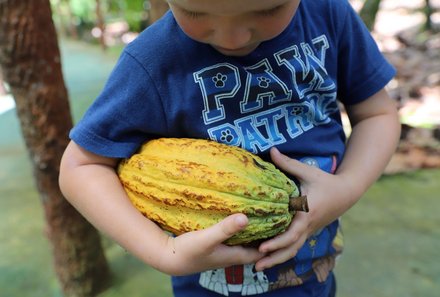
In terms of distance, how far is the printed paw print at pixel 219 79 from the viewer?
1.05 metres

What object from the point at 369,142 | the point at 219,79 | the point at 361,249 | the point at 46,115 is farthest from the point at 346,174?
the point at 361,249

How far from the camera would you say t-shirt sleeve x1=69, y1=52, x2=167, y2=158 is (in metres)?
1.01

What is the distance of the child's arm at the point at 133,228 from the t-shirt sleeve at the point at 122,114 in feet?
0.15

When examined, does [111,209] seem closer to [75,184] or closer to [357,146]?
[75,184]

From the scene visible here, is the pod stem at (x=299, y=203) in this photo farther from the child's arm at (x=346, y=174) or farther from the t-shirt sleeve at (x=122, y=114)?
the t-shirt sleeve at (x=122, y=114)

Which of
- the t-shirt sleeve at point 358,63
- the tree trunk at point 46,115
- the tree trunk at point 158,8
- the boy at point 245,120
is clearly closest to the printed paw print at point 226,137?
the boy at point 245,120

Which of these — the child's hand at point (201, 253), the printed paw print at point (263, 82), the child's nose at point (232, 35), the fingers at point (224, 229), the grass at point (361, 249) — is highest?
the child's nose at point (232, 35)

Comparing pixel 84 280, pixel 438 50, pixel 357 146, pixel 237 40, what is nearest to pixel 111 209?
pixel 237 40

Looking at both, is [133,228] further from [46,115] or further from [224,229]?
[46,115]

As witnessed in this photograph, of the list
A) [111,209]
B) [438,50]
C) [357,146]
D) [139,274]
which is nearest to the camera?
[111,209]

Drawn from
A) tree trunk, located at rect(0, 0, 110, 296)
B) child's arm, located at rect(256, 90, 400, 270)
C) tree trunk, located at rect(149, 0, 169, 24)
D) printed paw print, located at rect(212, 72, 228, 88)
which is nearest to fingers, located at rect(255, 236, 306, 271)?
child's arm, located at rect(256, 90, 400, 270)

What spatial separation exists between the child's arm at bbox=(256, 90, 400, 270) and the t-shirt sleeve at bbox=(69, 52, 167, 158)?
0.87 ft

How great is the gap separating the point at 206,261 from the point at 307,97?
439 millimetres

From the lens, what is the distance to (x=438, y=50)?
4.97m
